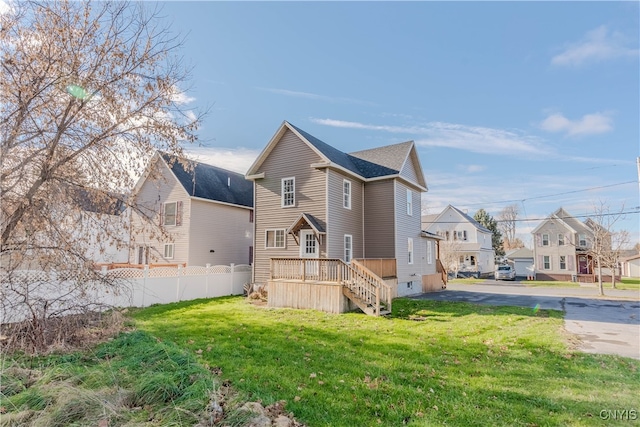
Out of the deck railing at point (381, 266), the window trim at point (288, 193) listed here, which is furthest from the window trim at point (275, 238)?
the deck railing at point (381, 266)

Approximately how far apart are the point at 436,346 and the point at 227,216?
16619 millimetres

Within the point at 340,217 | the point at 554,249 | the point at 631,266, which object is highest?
the point at 340,217

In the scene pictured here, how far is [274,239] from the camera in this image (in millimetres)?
16078

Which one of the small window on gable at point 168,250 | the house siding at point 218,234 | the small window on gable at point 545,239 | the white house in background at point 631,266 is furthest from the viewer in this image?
the white house in background at point 631,266

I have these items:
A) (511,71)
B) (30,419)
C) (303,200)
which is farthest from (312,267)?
(511,71)

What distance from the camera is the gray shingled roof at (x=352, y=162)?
51.5 feet

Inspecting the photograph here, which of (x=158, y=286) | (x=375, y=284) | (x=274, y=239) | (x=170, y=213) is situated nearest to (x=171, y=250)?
(x=170, y=213)

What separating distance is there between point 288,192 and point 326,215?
8.09 feet

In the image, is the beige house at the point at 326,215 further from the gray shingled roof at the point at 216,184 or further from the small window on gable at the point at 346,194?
the gray shingled roof at the point at 216,184

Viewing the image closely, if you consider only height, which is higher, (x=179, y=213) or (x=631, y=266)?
(x=179, y=213)

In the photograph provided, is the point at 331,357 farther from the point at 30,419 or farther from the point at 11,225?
the point at 11,225

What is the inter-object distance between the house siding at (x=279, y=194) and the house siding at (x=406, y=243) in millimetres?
4469

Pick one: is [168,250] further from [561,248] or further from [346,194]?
[561,248]

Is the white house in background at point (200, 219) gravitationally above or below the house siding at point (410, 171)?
below
